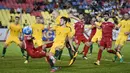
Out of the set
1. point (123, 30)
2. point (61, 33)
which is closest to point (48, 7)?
point (123, 30)

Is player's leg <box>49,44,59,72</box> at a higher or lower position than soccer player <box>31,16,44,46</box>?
higher

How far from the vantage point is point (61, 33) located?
1634 cm

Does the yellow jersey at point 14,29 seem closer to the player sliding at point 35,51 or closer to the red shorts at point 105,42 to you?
the red shorts at point 105,42

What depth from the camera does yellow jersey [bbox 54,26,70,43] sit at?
16297 mm

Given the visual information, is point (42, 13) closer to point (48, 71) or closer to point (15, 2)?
point (15, 2)

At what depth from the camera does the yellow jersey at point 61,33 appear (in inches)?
642

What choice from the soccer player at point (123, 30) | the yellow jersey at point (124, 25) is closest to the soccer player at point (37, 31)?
the soccer player at point (123, 30)

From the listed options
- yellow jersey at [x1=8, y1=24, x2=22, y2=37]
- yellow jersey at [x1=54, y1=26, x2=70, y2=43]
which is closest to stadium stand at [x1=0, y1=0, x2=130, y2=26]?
yellow jersey at [x1=8, y1=24, x2=22, y2=37]

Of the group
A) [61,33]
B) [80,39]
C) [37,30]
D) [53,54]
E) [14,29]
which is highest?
[61,33]

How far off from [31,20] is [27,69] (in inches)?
1050

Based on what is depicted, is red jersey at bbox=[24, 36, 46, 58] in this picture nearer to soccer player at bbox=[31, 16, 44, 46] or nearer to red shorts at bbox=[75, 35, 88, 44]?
soccer player at bbox=[31, 16, 44, 46]

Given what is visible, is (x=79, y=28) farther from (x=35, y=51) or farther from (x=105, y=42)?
(x=35, y=51)

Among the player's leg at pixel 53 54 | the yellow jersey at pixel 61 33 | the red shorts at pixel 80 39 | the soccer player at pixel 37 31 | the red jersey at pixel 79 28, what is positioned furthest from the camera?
the red jersey at pixel 79 28

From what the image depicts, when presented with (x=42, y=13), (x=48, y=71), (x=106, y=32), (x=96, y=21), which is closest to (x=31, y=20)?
(x=42, y=13)
